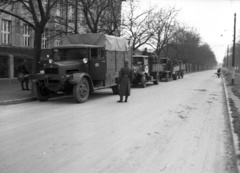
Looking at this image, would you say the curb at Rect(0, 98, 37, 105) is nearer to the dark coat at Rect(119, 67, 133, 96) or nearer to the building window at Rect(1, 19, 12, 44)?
the dark coat at Rect(119, 67, 133, 96)

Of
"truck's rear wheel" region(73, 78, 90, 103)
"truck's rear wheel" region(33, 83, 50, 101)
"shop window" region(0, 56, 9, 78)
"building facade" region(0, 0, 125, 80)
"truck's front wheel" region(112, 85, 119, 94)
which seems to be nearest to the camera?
"truck's rear wheel" region(73, 78, 90, 103)

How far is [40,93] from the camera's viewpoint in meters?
13.2

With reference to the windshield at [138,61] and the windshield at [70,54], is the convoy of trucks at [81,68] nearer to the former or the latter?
the windshield at [70,54]

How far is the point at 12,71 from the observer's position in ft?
77.4

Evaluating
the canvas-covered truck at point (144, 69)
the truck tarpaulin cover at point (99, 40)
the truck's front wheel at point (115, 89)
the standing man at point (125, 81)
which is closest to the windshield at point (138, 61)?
the canvas-covered truck at point (144, 69)

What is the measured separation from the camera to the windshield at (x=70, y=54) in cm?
1348

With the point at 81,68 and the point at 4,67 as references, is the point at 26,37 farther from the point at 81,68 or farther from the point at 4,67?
the point at 81,68

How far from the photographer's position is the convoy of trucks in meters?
12.3

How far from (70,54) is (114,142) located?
26.8ft

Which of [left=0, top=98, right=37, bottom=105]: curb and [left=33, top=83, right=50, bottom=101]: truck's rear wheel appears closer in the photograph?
[left=0, top=98, right=37, bottom=105]: curb

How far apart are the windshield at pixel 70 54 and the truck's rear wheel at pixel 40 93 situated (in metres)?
1.57

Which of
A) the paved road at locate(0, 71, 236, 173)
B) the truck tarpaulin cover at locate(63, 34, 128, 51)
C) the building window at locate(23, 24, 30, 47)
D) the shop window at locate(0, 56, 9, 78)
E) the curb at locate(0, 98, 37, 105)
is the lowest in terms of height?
the paved road at locate(0, 71, 236, 173)

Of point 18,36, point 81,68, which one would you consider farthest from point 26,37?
point 81,68

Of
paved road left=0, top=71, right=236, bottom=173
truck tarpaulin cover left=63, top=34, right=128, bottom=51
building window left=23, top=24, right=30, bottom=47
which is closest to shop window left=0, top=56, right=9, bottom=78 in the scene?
building window left=23, top=24, right=30, bottom=47
